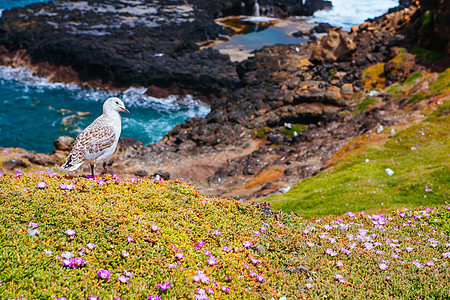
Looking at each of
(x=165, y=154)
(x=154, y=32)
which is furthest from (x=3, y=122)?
(x=154, y=32)

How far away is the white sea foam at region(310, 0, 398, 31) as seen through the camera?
14850 cm

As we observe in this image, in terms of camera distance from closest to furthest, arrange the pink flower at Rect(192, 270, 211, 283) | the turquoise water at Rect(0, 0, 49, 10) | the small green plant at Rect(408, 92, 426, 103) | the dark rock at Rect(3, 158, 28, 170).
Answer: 1. the pink flower at Rect(192, 270, 211, 283)
2. the dark rock at Rect(3, 158, 28, 170)
3. the small green plant at Rect(408, 92, 426, 103)
4. the turquoise water at Rect(0, 0, 49, 10)

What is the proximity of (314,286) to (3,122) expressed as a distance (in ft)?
284

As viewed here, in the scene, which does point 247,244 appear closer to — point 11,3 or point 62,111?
point 62,111

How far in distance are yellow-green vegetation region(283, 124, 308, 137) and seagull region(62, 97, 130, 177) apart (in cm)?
4634

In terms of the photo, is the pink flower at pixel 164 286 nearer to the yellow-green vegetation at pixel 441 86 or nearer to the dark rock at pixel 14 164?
the dark rock at pixel 14 164

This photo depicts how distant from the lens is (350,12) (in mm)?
164125

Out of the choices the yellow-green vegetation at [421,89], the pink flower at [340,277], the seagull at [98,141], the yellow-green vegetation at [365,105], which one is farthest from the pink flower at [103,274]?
the yellow-green vegetation at [365,105]

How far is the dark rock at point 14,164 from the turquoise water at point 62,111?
3667 cm

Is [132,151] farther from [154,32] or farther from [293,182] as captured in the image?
[154,32]

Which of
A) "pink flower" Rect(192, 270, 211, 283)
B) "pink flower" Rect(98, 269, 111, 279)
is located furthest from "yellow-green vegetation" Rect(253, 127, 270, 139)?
"pink flower" Rect(98, 269, 111, 279)

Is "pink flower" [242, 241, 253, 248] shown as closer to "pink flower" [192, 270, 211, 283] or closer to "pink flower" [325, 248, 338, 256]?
"pink flower" [192, 270, 211, 283]

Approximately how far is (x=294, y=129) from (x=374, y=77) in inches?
768

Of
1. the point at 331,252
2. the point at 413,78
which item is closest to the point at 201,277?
the point at 331,252
